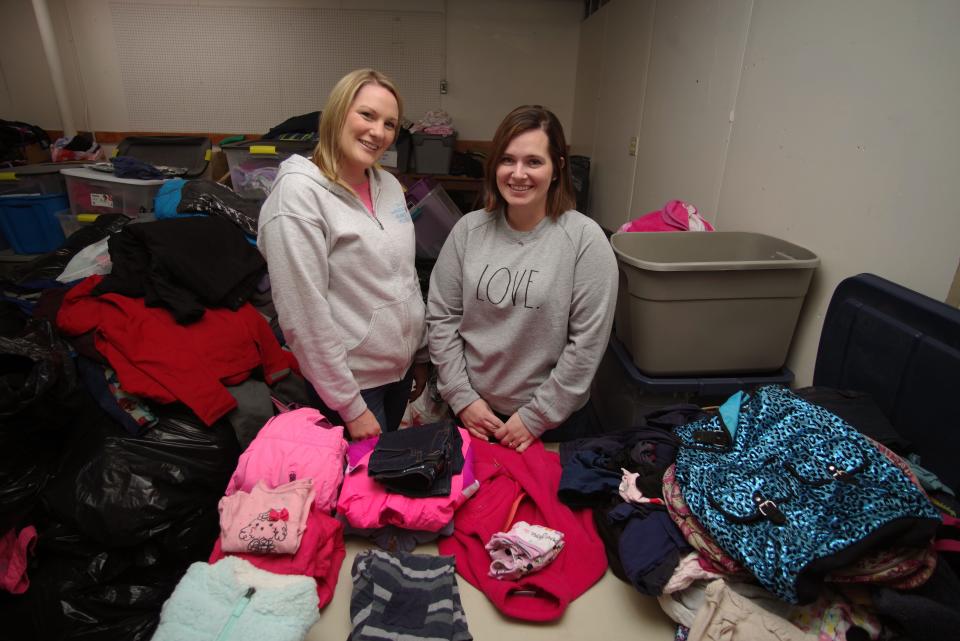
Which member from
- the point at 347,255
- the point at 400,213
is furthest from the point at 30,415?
the point at 400,213

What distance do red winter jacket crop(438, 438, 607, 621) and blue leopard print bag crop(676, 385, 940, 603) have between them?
0.77 ft

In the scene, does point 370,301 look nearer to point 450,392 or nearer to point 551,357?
point 450,392

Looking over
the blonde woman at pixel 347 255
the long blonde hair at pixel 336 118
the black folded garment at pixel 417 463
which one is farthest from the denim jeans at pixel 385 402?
the long blonde hair at pixel 336 118

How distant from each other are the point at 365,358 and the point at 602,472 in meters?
0.65

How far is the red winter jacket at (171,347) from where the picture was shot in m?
1.56

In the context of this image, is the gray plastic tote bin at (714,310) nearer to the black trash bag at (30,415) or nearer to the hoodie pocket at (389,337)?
the hoodie pocket at (389,337)

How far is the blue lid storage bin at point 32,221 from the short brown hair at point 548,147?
330cm

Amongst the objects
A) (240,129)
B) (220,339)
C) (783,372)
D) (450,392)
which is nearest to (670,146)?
(783,372)

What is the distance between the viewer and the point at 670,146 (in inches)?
86.9

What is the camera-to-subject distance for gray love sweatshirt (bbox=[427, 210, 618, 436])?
129 cm

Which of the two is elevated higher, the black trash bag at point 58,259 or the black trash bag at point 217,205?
the black trash bag at point 217,205

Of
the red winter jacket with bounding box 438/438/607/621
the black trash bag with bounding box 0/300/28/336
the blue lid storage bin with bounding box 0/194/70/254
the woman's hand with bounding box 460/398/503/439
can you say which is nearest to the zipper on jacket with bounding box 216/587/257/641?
the red winter jacket with bounding box 438/438/607/621

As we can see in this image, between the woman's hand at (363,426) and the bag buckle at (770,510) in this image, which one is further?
the woman's hand at (363,426)

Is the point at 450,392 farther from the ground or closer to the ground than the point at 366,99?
closer to the ground
